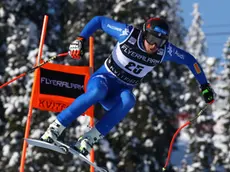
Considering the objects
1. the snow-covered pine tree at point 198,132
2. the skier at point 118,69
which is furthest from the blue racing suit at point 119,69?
the snow-covered pine tree at point 198,132

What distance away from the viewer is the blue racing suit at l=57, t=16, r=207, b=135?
736 centimetres

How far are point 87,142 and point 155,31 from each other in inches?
62.4

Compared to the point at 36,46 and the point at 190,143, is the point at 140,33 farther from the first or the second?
the point at 190,143

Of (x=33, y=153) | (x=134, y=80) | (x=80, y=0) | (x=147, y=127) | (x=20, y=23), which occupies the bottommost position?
(x=134, y=80)

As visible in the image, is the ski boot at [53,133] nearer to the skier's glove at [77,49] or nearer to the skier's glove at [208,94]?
the skier's glove at [77,49]

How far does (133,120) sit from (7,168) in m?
4.79

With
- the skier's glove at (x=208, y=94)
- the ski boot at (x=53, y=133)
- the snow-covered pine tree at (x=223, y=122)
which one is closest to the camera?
the ski boot at (x=53, y=133)

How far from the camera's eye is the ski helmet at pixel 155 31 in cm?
729

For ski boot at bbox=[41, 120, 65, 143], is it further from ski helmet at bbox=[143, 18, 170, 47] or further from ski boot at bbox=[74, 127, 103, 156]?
ski helmet at bbox=[143, 18, 170, 47]

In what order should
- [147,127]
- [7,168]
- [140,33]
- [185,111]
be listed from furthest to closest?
[185,111] < [147,127] < [7,168] < [140,33]

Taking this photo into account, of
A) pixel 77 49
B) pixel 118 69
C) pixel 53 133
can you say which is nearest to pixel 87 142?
pixel 53 133

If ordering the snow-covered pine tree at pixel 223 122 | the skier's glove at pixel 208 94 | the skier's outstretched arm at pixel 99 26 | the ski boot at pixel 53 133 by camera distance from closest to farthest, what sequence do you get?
the ski boot at pixel 53 133 → the skier's outstretched arm at pixel 99 26 → the skier's glove at pixel 208 94 → the snow-covered pine tree at pixel 223 122

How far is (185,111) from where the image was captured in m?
22.7

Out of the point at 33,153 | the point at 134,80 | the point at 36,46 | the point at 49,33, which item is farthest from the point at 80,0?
the point at 134,80
